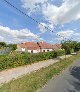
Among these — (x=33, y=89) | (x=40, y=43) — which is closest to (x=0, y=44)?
(x=40, y=43)

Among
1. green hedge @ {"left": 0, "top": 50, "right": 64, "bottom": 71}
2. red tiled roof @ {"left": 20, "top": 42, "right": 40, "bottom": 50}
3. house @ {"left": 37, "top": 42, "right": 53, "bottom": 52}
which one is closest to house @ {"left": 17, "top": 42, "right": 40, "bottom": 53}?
red tiled roof @ {"left": 20, "top": 42, "right": 40, "bottom": 50}

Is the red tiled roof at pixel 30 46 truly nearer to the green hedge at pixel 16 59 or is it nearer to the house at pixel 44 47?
the house at pixel 44 47

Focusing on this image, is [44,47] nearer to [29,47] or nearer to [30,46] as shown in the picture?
[30,46]

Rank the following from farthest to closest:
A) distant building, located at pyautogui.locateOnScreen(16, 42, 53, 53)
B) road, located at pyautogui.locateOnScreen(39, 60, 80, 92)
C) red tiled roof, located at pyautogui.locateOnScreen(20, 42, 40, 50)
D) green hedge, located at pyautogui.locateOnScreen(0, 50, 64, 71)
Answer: red tiled roof, located at pyautogui.locateOnScreen(20, 42, 40, 50) < distant building, located at pyautogui.locateOnScreen(16, 42, 53, 53) < green hedge, located at pyautogui.locateOnScreen(0, 50, 64, 71) < road, located at pyautogui.locateOnScreen(39, 60, 80, 92)

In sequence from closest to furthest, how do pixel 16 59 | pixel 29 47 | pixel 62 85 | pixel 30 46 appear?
pixel 62 85, pixel 16 59, pixel 29 47, pixel 30 46

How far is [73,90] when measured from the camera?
9312 mm

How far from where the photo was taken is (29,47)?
237 ft

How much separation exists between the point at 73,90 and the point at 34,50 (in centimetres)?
6277

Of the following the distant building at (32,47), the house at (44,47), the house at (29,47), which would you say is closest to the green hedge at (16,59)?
the house at (29,47)

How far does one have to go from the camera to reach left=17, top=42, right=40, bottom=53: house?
7184cm

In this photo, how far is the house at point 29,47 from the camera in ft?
236

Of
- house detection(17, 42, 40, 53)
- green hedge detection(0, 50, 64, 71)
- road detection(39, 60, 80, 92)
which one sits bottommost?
road detection(39, 60, 80, 92)

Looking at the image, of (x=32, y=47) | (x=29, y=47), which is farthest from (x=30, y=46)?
(x=32, y=47)

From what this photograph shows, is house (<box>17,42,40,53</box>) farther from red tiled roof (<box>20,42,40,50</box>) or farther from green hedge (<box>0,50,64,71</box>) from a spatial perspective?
green hedge (<box>0,50,64,71</box>)
